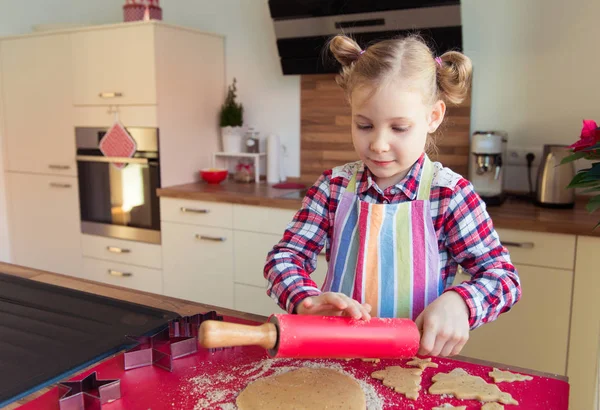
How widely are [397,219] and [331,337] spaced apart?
14.3 inches

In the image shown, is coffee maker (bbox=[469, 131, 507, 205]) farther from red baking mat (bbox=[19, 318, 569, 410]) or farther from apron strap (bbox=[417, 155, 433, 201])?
red baking mat (bbox=[19, 318, 569, 410])

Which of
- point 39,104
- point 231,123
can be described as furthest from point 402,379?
point 39,104

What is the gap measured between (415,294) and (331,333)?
33cm

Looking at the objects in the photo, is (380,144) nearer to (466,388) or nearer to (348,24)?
(466,388)

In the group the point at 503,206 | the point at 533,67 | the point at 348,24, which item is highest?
the point at 348,24

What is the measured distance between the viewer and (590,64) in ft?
Answer: 7.12

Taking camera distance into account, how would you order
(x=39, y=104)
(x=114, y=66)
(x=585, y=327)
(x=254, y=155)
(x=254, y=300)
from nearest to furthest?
1. (x=585, y=327)
2. (x=254, y=300)
3. (x=114, y=66)
4. (x=254, y=155)
5. (x=39, y=104)

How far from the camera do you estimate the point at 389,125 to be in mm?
908

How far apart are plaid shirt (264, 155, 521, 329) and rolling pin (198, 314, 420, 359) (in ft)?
0.57

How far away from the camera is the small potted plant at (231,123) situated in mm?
2875

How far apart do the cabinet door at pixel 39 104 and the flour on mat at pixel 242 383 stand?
8.13 feet

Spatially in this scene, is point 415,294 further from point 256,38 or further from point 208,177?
point 256,38

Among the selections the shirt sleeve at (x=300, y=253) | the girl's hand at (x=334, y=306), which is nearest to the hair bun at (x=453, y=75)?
the shirt sleeve at (x=300, y=253)

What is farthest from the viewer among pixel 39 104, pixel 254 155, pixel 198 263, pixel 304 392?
pixel 39 104
